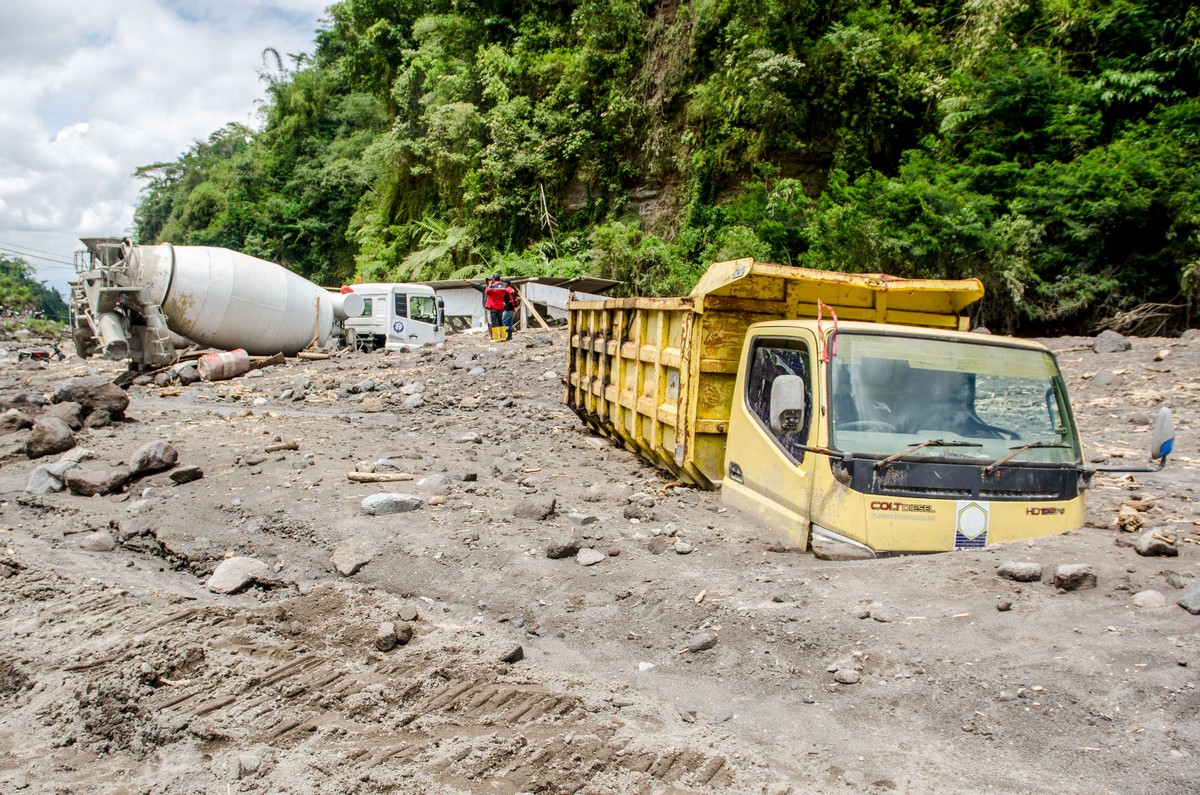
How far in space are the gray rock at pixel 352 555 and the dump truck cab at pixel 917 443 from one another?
8.69 feet

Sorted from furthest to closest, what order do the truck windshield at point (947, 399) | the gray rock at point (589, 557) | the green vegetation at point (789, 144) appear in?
the green vegetation at point (789, 144) < the gray rock at point (589, 557) < the truck windshield at point (947, 399)

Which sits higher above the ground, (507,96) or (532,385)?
(507,96)

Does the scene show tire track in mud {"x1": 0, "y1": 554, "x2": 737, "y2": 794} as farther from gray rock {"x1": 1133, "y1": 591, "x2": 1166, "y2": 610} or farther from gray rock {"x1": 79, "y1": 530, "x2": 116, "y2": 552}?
gray rock {"x1": 1133, "y1": 591, "x2": 1166, "y2": 610}

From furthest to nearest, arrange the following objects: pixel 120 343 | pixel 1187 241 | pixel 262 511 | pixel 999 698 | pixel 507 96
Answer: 1. pixel 507 96
2. pixel 120 343
3. pixel 1187 241
4. pixel 262 511
5. pixel 999 698

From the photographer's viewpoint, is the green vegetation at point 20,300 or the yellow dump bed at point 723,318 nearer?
the yellow dump bed at point 723,318

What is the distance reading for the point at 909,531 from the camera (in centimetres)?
419

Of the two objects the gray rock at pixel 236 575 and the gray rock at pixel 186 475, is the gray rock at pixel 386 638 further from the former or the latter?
the gray rock at pixel 186 475

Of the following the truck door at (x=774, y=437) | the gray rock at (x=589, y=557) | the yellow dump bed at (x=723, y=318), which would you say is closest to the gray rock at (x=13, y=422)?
the yellow dump bed at (x=723, y=318)

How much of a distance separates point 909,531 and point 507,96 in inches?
974

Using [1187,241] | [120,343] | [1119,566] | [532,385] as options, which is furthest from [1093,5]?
[120,343]

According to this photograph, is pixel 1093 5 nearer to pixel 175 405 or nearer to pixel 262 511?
pixel 262 511

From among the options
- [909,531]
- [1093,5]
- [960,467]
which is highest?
[1093,5]

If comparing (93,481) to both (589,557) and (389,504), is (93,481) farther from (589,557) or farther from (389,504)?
(589,557)

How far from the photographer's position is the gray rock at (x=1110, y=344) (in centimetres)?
1137
